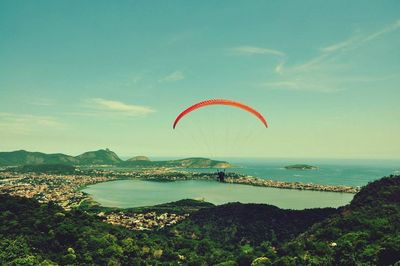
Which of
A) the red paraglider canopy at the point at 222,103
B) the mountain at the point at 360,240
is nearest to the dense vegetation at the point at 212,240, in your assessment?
the mountain at the point at 360,240

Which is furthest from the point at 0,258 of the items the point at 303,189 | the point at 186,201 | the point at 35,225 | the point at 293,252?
the point at 303,189

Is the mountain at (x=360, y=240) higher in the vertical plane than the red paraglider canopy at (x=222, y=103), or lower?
lower

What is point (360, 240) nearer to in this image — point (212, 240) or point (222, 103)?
point (222, 103)

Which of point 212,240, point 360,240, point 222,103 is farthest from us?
point 212,240

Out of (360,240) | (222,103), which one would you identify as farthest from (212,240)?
(222,103)

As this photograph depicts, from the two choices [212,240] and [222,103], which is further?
[212,240]

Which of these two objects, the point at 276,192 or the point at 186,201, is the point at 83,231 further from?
the point at 276,192

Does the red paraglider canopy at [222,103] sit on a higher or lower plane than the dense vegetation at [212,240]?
higher

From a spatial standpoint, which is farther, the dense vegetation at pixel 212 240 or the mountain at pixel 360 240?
the dense vegetation at pixel 212 240

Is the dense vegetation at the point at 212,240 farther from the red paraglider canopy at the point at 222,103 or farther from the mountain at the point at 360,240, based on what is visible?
the red paraglider canopy at the point at 222,103

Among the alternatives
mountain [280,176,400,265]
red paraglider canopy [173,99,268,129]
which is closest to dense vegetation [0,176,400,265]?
mountain [280,176,400,265]
